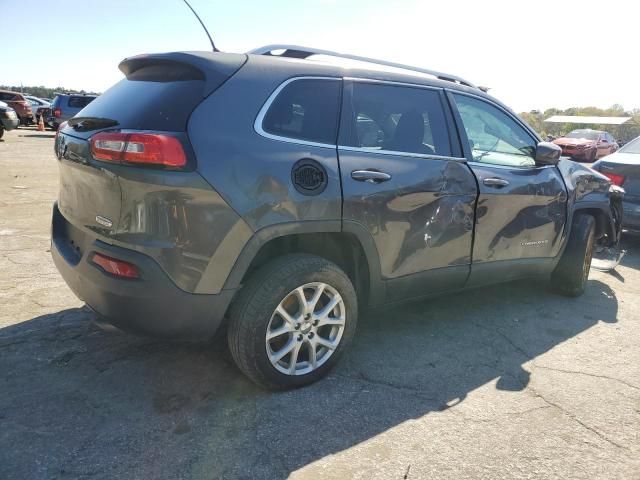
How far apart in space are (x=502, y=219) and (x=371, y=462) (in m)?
2.14

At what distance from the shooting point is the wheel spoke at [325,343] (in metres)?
2.90

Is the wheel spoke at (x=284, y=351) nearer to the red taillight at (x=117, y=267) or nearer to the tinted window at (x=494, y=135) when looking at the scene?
the red taillight at (x=117, y=267)

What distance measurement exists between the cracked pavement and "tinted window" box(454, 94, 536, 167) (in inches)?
50.3

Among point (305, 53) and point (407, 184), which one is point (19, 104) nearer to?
point (305, 53)

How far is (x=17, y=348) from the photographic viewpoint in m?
3.11

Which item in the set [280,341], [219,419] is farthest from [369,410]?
[219,419]

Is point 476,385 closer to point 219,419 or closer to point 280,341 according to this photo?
point 280,341

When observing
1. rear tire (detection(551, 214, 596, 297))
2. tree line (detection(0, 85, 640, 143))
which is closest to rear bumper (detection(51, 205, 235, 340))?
rear tire (detection(551, 214, 596, 297))

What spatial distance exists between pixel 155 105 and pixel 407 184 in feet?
4.88

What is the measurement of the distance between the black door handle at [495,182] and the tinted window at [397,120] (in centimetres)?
38

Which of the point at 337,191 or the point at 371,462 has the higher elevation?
the point at 337,191

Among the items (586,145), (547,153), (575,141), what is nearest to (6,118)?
(547,153)

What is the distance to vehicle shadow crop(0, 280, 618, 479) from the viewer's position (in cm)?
226

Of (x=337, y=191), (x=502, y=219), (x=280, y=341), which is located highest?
(x=337, y=191)
